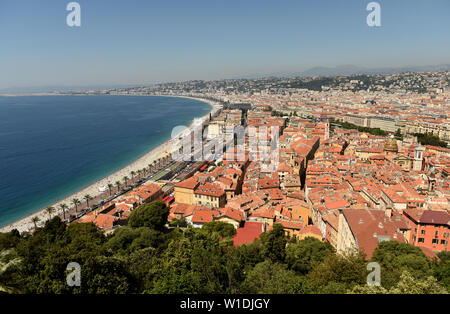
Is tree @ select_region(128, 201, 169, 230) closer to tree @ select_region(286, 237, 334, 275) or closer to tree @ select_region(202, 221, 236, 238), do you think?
tree @ select_region(202, 221, 236, 238)

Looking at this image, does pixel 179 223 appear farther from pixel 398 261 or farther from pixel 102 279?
pixel 398 261

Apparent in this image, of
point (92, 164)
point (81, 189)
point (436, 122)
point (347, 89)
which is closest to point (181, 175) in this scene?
point (81, 189)

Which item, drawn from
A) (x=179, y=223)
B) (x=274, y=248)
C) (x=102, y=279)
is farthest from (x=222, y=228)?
→ (x=102, y=279)

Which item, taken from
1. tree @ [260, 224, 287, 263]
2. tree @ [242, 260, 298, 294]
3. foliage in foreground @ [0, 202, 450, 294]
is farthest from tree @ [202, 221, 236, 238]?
tree @ [242, 260, 298, 294]

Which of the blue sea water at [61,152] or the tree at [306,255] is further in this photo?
the blue sea water at [61,152]

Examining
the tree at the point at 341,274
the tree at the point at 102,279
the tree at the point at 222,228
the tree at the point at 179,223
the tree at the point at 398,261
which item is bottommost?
the tree at the point at 179,223

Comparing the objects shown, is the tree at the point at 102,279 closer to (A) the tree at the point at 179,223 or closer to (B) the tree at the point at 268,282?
(B) the tree at the point at 268,282

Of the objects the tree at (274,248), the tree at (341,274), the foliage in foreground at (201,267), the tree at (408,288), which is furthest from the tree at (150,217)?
the tree at (408,288)
